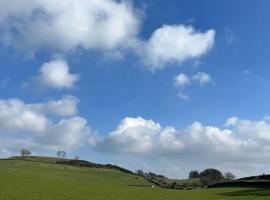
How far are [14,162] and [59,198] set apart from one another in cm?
12474

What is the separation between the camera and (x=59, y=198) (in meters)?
43.7

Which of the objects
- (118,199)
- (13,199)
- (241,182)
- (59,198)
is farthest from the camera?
(241,182)

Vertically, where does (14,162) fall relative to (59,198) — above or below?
above

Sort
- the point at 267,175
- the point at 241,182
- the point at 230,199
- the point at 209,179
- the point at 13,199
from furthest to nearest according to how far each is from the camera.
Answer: the point at 209,179 < the point at 267,175 < the point at 241,182 < the point at 230,199 < the point at 13,199

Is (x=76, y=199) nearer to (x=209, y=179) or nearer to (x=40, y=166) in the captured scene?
(x=40, y=166)

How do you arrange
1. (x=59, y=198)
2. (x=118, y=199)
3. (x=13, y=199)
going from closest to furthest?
(x=13, y=199)
(x=59, y=198)
(x=118, y=199)

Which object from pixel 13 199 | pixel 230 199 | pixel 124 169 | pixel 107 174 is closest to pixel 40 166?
pixel 107 174

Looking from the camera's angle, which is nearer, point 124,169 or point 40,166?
point 40,166

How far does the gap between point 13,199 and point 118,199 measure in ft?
46.8

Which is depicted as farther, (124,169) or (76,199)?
(124,169)

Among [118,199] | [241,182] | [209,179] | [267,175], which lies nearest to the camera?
[118,199]

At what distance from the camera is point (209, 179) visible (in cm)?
18925

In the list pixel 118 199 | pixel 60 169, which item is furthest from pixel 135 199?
pixel 60 169

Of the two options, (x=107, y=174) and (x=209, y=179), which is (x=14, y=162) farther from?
(x=209, y=179)
